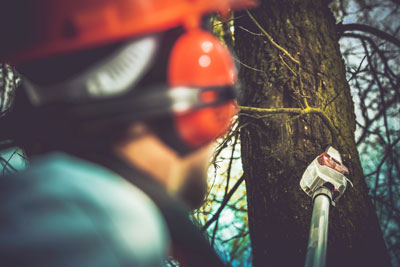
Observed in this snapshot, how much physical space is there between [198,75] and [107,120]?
0.32 meters

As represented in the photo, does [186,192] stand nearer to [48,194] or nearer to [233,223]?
[48,194]

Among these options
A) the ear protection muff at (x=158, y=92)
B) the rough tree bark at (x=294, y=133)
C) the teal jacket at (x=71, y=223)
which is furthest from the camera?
the rough tree bark at (x=294, y=133)

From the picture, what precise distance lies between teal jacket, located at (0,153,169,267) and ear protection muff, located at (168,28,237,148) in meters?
0.29

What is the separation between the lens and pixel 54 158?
81cm

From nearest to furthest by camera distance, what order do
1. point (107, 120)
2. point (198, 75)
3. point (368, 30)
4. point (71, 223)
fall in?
1. point (71, 223)
2. point (107, 120)
3. point (198, 75)
4. point (368, 30)

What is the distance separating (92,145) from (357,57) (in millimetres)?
2753

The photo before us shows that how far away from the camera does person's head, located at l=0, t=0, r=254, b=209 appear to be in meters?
0.82

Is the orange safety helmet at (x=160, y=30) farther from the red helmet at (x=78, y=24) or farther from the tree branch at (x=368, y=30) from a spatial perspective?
the tree branch at (x=368, y=30)

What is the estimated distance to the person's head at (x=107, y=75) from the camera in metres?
0.82

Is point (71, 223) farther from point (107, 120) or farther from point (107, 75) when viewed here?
point (107, 75)

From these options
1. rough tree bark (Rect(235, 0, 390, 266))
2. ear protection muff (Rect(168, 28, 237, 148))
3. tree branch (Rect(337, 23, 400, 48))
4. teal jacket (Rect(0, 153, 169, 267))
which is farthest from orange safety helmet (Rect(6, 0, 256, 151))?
tree branch (Rect(337, 23, 400, 48))

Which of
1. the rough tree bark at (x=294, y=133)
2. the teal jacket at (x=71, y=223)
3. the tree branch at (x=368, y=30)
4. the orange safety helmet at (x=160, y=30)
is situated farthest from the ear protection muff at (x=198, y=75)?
the tree branch at (x=368, y=30)

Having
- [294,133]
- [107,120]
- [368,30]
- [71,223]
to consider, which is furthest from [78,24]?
[368,30]

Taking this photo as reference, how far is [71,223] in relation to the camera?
0.67 m
